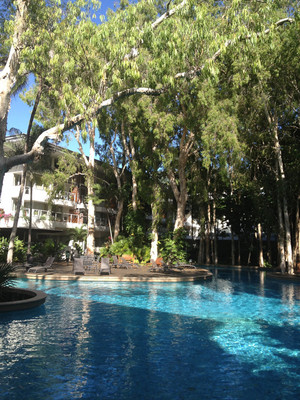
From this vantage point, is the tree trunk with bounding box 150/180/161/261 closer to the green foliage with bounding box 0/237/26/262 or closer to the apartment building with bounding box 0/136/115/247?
the apartment building with bounding box 0/136/115/247

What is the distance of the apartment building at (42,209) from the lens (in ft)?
105

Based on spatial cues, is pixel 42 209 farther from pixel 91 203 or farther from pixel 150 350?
pixel 150 350

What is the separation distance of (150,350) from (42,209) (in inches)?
1265

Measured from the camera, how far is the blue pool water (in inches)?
197

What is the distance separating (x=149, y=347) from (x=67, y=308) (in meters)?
4.82

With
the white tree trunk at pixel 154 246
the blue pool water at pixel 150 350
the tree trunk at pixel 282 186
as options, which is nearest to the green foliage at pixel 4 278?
the blue pool water at pixel 150 350

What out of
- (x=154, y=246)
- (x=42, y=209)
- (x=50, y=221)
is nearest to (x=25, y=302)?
(x=154, y=246)

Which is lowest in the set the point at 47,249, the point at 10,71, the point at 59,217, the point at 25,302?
the point at 25,302

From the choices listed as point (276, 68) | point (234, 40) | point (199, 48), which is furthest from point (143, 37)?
point (276, 68)

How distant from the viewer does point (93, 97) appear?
33.0 ft

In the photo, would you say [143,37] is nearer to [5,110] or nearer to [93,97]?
[93,97]

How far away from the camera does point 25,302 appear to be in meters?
10.1

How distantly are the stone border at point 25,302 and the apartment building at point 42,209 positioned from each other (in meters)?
19.5

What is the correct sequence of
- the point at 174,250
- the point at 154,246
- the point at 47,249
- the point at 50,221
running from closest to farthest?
1. the point at 174,250
2. the point at 154,246
3. the point at 47,249
4. the point at 50,221
